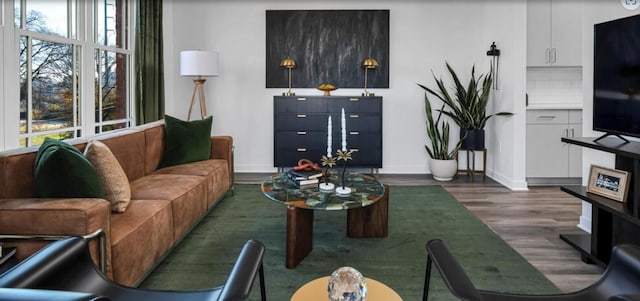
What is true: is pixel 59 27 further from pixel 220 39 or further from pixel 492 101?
pixel 492 101

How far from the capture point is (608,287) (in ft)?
5.32

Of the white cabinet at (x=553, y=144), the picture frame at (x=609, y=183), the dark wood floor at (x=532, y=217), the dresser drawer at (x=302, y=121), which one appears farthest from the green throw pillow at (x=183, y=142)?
the white cabinet at (x=553, y=144)

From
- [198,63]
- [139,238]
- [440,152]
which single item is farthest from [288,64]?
[139,238]

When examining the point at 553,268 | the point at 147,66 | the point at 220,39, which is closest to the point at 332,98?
the point at 220,39

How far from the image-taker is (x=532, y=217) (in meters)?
3.88

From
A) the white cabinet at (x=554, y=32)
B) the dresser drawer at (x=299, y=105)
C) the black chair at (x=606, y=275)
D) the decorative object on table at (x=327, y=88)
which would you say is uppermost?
the white cabinet at (x=554, y=32)

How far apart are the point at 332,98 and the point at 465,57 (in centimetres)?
195

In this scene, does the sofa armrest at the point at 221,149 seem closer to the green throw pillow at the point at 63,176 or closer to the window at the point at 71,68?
the window at the point at 71,68

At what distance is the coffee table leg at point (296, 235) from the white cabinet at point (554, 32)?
3.87m

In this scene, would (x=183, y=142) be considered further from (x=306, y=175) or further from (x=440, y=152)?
(x=440, y=152)

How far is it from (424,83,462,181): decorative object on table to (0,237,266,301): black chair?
4382mm

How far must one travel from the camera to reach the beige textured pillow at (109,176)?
246cm

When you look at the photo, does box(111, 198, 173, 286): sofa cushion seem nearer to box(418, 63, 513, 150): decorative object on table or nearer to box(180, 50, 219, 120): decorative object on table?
box(180, 50, 219, 120): decorative object on table

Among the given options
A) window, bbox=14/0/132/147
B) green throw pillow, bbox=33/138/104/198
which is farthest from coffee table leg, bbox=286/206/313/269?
window, bbox=14/0/132/147
